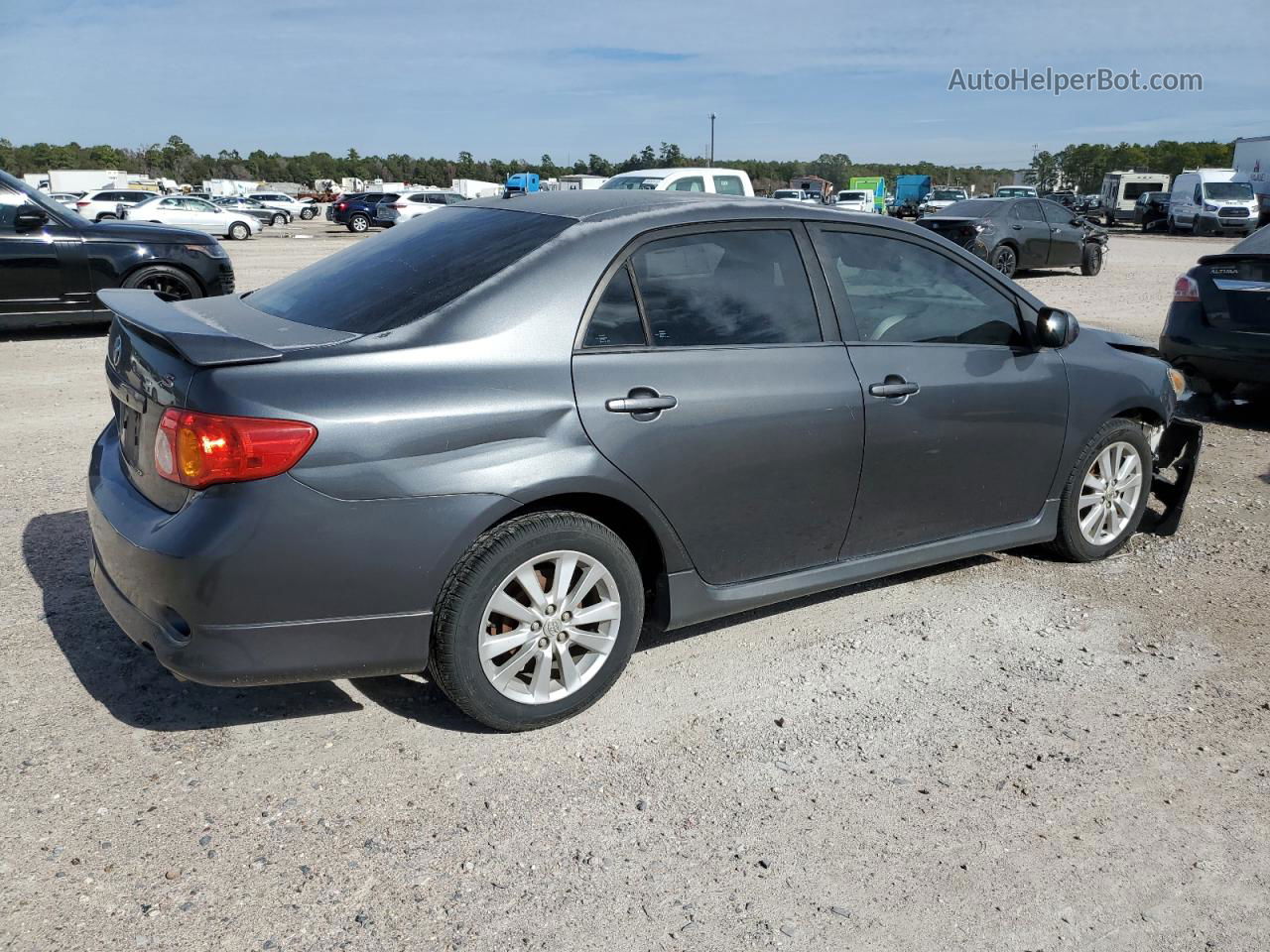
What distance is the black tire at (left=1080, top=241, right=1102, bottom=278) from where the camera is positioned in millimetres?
20078

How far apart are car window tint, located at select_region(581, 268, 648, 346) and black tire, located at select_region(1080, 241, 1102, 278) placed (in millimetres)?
18809

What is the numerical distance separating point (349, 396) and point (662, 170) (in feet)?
46.3

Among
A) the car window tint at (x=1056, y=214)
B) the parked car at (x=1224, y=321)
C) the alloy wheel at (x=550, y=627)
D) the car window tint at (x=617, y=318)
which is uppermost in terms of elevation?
the car window tint at (x=1056, y=214)

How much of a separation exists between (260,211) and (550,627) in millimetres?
49714

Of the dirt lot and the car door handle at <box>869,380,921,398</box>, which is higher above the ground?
the car door handle at <box>869,380,921,398</box>

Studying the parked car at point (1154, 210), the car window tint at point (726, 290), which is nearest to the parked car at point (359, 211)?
the parked car at point (1154, 210)

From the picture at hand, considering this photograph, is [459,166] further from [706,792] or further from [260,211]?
[706,792]

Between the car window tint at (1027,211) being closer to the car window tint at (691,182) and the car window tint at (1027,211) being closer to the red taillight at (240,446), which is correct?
the car window tint at (691,182)

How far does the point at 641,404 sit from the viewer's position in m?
3.38

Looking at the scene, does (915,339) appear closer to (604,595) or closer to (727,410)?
(727,410)

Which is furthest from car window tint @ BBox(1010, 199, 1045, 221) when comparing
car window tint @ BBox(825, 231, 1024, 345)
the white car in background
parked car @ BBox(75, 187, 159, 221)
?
parked car @ BBox(75, 187, 159, 221)

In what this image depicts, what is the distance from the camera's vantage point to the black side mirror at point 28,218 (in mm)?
10164

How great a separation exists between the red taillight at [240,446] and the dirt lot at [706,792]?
3.06 ft

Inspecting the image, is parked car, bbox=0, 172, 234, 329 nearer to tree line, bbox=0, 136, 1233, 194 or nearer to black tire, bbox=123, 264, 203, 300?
black tire, bbox=123, 264, 203, 300
